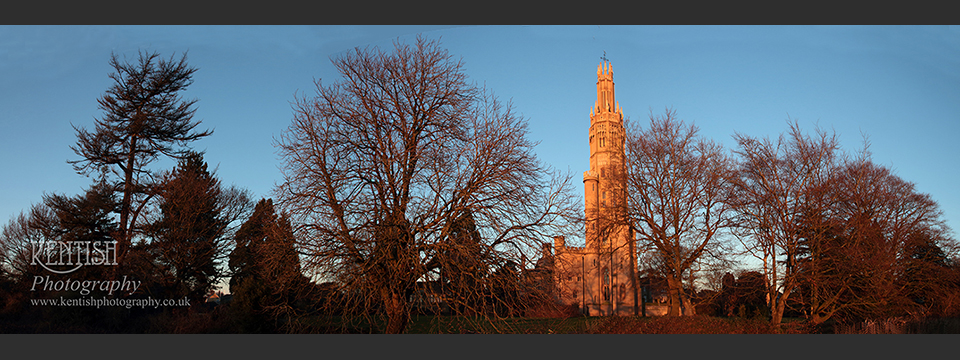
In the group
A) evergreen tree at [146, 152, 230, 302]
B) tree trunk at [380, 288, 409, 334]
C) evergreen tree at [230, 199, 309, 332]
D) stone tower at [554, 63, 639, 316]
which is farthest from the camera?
evergreen tree at [146, 152, 230, 302]

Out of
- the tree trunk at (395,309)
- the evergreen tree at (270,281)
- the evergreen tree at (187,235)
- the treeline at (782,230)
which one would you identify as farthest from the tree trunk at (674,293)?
the evergreen tree at (187,235)

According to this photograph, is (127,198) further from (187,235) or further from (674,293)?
(674,293)

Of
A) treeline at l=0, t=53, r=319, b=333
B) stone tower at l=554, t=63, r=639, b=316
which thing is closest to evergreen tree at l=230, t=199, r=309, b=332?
treeline at l=0, t=53, r=319, b=333

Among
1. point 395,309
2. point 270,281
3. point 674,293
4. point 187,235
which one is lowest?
point 395,309

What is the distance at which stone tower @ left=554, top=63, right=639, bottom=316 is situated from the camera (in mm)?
20183

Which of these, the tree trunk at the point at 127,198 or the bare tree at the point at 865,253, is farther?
the tree trunk at the point at 127,198

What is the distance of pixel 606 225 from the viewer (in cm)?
1973

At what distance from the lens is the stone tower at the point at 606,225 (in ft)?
66.2

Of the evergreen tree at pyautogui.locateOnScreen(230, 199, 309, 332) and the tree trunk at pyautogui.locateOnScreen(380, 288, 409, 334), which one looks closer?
the evergreen tree at pyautogui.locateOnScreen(230, 199, 309, 332)

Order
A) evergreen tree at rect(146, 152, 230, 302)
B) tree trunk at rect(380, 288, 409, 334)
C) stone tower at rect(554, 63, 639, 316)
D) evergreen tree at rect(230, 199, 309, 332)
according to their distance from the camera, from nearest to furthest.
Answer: evergreen tree at rect(230, 199, 309, 332)
tree trunk at rect(380, 288, 409, 334)
stone tower at rect(554, 63, 639, 316)
evergreen tree at rect(146, 152, 230, 302)

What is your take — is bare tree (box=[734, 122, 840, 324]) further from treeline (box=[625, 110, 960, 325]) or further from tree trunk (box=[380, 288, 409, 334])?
tree trunk (box=[380, 288, 409, 334])

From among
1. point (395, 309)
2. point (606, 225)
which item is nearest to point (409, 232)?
point (395, 309)

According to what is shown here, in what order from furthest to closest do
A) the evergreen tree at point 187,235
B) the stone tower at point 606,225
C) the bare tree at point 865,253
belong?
1. the evergreen tree at point 187,235
2. the stone tower at point 606,225
3. the bare tree at point 865,253

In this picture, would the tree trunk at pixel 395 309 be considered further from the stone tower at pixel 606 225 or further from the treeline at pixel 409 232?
the stone tower at pixel 606 225
